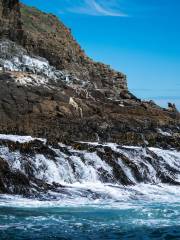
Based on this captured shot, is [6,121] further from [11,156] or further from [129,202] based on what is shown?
[129,202]

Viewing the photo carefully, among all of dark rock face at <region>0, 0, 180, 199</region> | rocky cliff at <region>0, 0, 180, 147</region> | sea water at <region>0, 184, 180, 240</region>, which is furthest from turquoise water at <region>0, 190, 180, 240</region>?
rocky cliff at <region>0, 0, 180, 147</region>

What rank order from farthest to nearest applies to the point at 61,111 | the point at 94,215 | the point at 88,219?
the point at 61,111
the point at 94,215
the point at 88,219

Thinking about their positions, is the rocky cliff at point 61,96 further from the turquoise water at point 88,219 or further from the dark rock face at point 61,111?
the turquoise water at point 88,219

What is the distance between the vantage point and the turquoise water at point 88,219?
60.0ft

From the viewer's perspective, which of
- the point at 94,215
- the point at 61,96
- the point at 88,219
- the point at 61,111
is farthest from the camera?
the point at 61,96

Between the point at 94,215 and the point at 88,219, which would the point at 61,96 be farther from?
the point at 88,219

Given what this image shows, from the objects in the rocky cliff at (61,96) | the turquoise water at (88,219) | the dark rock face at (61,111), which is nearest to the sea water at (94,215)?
the turquoise water at (88,219)

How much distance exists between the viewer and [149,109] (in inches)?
2327

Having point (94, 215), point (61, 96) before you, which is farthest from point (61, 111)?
point (94, 215)

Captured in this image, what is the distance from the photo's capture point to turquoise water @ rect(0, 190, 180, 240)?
1828 centimetres

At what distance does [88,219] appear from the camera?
70.1 feet

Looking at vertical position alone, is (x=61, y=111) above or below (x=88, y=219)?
above

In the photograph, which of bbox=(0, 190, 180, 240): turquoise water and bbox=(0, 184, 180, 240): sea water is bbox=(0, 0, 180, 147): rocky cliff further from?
bbox=(0, 190, 180, 240): turquoise water

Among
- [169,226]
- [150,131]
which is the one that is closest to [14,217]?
[169,226]
